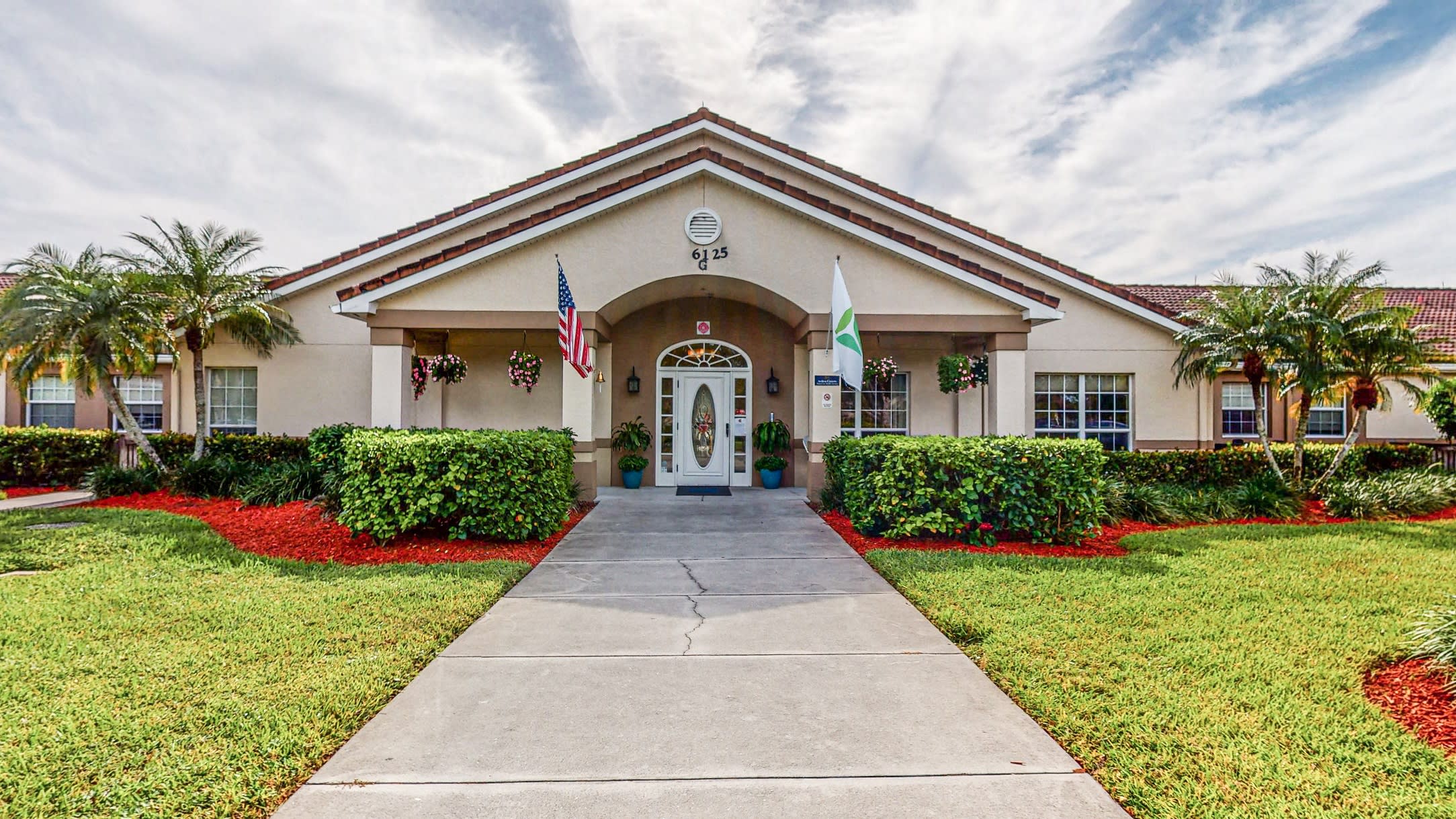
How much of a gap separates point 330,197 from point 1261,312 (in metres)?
17.3

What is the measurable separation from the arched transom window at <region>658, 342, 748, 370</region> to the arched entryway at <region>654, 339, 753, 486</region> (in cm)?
1

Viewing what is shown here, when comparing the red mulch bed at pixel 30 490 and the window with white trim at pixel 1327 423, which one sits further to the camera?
the window with white trim at pixel 1327 423

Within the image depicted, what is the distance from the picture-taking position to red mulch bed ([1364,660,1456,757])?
3732mm

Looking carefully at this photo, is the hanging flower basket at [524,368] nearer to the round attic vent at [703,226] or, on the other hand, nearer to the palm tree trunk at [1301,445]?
the round attic vent at [703,226]

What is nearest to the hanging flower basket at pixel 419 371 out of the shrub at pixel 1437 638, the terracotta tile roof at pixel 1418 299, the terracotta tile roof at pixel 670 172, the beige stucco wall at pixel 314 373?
the terracotta tile roof at pixel 670 172

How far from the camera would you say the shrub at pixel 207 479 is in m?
12.1

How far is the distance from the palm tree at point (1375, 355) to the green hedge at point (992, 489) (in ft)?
23.5

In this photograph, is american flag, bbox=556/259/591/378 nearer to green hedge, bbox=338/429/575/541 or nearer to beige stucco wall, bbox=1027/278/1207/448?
green hedge, bbox=338/429/575/541

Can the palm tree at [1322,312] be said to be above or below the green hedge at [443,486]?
above

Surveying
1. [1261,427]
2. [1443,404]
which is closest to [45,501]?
[1261,427]

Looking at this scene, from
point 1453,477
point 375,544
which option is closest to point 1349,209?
point 1453,477

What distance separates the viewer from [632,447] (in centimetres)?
1439

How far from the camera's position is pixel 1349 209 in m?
14.3

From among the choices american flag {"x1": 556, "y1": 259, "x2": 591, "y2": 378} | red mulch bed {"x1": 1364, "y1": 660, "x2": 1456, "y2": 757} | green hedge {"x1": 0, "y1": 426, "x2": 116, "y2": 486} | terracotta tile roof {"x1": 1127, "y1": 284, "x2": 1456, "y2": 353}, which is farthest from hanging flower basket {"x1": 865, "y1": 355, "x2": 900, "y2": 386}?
green hedge {"x1": 0, "y1": 426, "x2": 116, "y2": 486}
